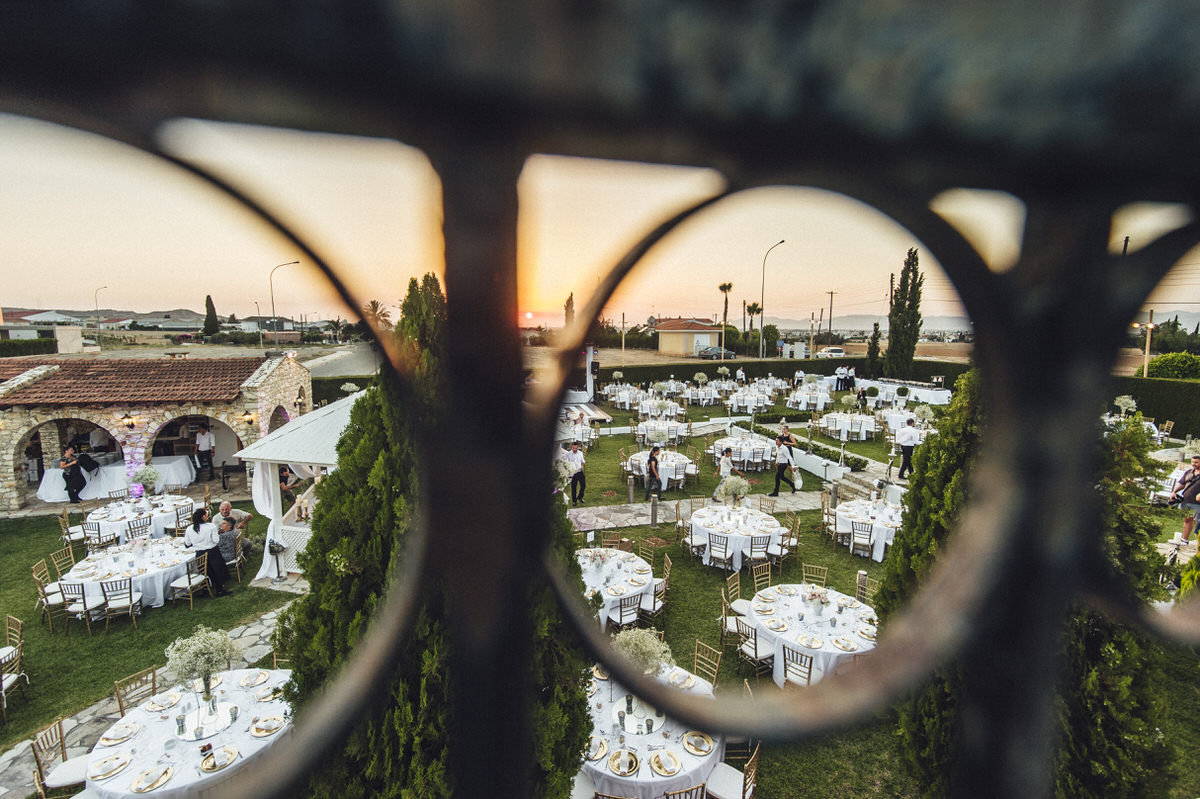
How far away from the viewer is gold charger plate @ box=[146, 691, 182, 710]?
570cm

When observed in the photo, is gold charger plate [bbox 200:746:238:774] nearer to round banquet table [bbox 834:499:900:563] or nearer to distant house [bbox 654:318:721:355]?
round banquet table [bbox 834:499:900:563]

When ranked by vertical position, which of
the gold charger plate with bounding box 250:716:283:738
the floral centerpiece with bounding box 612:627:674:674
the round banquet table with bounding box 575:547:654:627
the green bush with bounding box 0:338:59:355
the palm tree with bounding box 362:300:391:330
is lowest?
the gold charger plate with bounding box 250:716:283:738

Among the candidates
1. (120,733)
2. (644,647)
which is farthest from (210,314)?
(120,733)

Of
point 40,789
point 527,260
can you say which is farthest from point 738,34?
point 40,789

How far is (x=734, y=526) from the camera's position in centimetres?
1012

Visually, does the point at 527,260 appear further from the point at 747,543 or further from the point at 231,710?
the point at 747,543

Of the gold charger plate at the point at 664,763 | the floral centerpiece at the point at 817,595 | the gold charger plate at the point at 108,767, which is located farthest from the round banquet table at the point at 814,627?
the gold charger plate at the point at 108,767

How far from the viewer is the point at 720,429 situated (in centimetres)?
2109

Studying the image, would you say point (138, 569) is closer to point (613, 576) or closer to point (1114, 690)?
point (613, 576)

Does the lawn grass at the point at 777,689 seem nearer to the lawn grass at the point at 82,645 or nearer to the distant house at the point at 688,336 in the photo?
the lawn grass at the point at 82,645

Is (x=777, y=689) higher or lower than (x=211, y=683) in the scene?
higher

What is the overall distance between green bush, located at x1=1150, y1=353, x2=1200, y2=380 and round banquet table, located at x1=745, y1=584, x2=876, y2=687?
2406 centimetres

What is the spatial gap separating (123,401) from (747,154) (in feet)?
57.1

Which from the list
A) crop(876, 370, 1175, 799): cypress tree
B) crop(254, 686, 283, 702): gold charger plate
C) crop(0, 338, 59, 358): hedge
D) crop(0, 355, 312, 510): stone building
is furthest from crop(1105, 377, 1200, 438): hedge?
crop(0, 338, 59, 358): hedge
